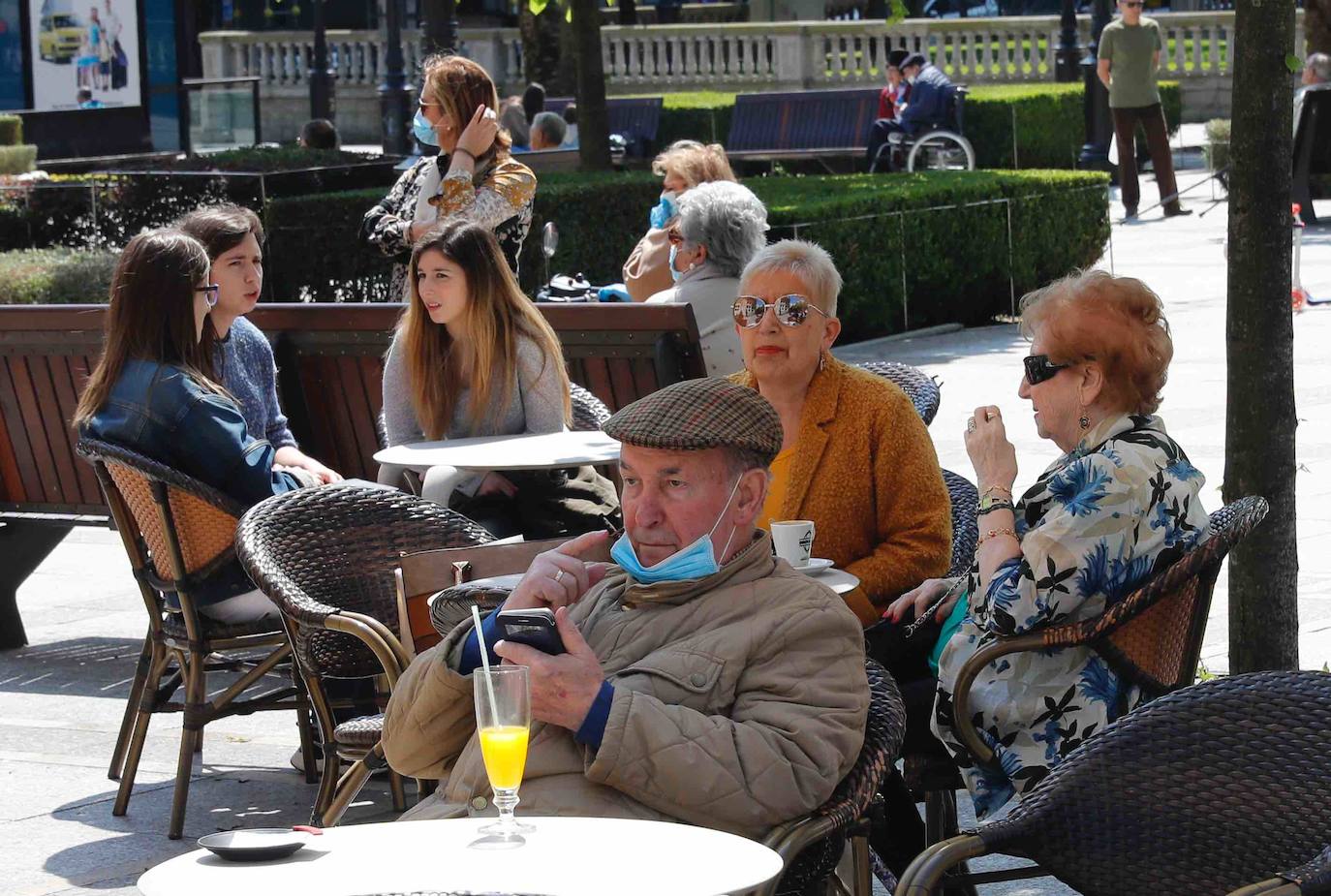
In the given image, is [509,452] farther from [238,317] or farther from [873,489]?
[873,489]

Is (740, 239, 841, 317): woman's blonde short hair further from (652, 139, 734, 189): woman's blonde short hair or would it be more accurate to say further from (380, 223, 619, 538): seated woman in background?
(652, 139, 734, 189): woman's blonde short hair

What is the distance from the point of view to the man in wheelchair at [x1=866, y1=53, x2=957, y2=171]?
78.4 ft

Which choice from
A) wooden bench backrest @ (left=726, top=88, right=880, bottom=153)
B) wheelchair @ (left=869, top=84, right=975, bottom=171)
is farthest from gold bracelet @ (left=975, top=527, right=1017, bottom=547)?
wooden bench backrest @ (left=726, top=88, right=880, bottom=153)

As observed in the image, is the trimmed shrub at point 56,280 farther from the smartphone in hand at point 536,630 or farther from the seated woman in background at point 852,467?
the smartphone in hand at point 536,630

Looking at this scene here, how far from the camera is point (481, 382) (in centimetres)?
632

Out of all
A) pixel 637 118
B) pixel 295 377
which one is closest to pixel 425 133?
pixel 295 377

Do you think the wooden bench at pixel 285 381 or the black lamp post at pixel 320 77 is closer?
the wooden bench at pixel 285 381

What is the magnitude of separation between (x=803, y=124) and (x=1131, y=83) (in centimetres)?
715

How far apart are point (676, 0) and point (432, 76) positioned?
44.3 metres

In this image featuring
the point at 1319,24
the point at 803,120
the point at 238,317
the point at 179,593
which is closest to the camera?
the point at 179,593

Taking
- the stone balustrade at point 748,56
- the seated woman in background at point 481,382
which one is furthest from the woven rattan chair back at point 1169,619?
the stone balustrade at point 748,56

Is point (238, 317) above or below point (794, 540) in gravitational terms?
above

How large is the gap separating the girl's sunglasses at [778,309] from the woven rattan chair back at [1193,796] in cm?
196

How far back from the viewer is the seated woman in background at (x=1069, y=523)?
3867mm
